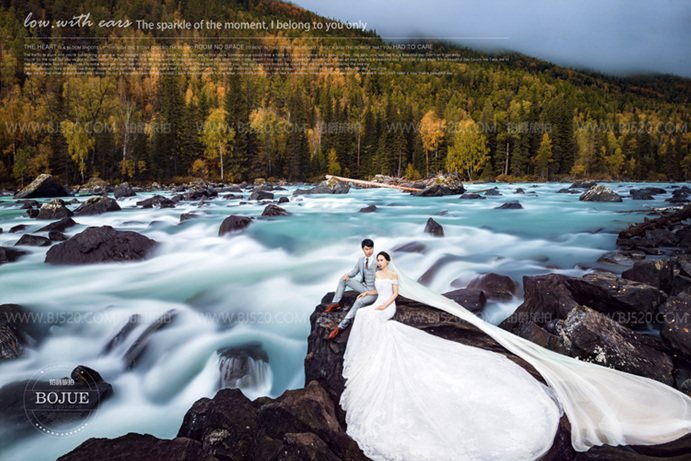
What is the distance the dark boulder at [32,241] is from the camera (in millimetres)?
11062

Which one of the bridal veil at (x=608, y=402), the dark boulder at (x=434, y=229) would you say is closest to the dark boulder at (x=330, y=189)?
the dark boulder at (x=434, y=229)

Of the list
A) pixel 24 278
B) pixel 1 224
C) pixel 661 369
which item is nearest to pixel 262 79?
pixel 1 224

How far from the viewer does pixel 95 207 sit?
19.4 m

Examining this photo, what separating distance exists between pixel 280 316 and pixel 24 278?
7092 millimetres

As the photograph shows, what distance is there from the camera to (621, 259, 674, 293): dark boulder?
6262 mm

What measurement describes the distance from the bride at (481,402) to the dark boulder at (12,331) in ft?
17.7

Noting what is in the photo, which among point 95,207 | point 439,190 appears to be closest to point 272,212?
point 95,207

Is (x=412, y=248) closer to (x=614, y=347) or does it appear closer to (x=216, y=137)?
(x=614, y=347)

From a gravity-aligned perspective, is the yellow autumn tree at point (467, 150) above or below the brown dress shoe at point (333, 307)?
above

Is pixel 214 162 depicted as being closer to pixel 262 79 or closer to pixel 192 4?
pixel 262 79

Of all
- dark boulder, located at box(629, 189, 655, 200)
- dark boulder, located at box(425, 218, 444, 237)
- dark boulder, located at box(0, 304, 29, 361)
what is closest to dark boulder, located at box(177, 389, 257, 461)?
dark boulder, located at box(0, 304, 29, 361)

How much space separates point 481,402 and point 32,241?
14470 mm

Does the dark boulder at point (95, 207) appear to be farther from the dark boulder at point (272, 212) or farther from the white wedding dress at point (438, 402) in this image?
the white wedding dress at point (438, 402)

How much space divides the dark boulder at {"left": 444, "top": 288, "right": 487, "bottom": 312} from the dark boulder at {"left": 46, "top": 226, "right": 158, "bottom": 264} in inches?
372
